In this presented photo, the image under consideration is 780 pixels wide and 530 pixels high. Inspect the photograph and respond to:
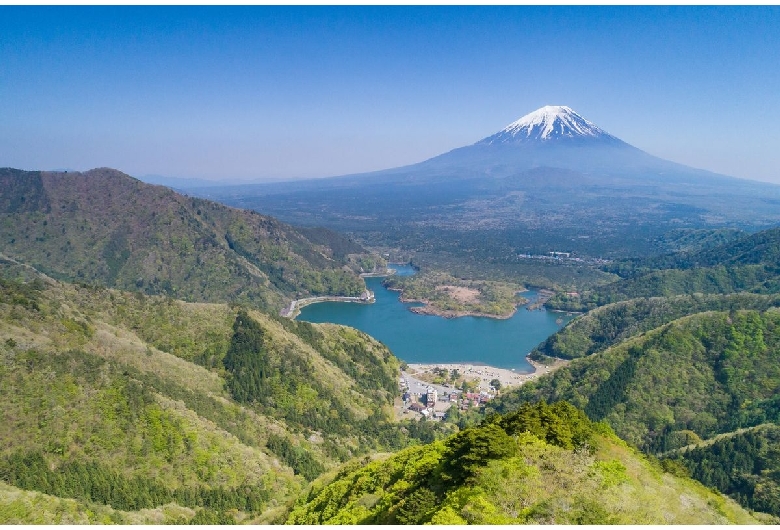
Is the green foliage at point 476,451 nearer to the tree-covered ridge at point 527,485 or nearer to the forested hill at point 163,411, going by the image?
the tree-covered ridge at point 527,485

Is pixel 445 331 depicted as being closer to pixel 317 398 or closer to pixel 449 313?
pixel 449 313

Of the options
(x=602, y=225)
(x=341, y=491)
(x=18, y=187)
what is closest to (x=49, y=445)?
(x=341, y=491)

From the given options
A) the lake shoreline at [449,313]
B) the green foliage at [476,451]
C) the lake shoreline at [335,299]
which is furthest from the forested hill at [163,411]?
the lake shoreline at [335,299]

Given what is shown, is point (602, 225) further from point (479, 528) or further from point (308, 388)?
point (479, 528)

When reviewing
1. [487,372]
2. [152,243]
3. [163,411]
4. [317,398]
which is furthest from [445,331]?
[152,243]

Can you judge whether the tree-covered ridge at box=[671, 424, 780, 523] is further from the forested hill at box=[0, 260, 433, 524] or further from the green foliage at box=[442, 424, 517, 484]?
the green foliage at box=[442, 424, 517, 484]

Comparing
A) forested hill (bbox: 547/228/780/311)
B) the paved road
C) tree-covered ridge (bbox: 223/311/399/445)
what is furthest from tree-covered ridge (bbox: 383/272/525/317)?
tree-covered ridge (bbox: 223/311/399/445)

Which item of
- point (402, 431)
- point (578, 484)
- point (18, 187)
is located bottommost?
point (402, 431)
